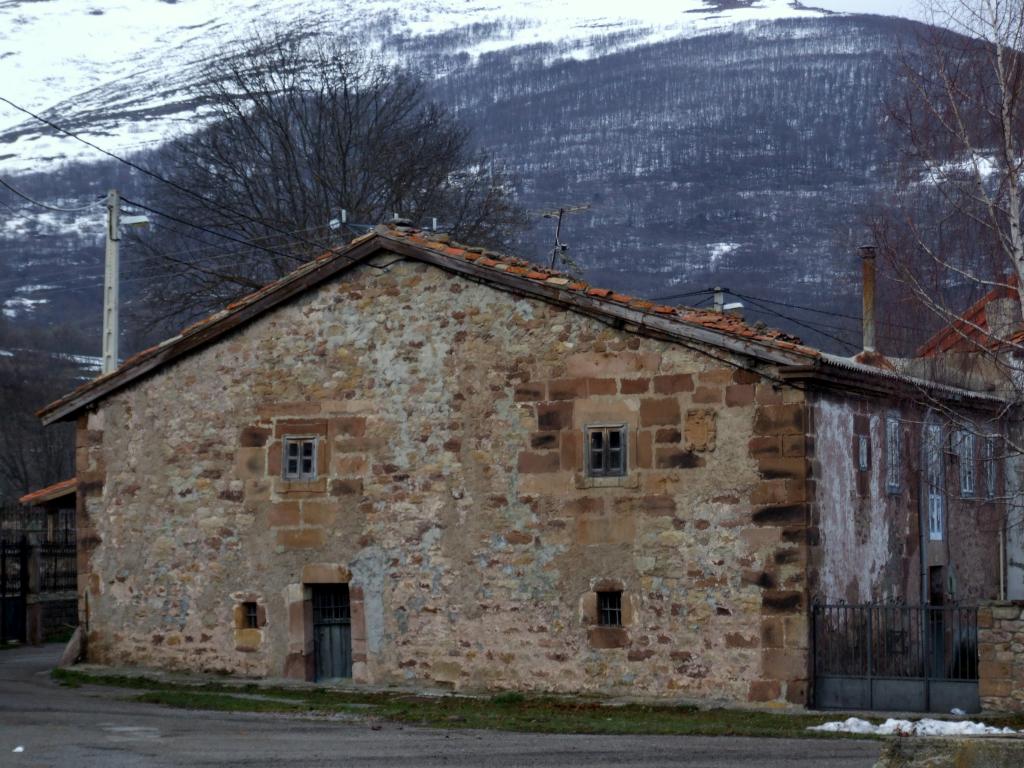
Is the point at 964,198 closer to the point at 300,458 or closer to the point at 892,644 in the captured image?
Result: the point at 892,644

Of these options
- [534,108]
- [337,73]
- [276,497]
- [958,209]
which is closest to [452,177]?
[337,73]

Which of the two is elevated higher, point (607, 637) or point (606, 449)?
point (606, 449)

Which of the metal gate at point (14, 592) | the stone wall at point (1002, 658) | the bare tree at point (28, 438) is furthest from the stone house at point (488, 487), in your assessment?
the bare tree at point (28, 438)

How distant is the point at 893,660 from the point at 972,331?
12.9ft

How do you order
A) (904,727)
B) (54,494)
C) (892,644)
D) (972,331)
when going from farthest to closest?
(54,494), (972,331), (892,644), (904,727)

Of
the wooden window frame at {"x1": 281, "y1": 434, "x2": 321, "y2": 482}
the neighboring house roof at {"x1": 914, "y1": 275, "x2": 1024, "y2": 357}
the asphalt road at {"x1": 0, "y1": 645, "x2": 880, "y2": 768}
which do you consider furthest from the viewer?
the wooden window frame at {"x1": 281, "y1": 434, "x2": 321, "y2": 482}

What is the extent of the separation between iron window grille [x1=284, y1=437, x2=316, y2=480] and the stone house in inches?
1.5

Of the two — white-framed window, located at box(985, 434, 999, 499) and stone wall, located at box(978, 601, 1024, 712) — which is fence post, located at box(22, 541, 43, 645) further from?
stone wall, located at box(978, 601, 1024, 712)

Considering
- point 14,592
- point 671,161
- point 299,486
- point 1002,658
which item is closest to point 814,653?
point 1002,658

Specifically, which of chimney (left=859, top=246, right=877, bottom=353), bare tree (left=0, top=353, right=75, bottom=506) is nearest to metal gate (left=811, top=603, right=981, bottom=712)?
chimney (left=859, top=246, right=877, bottom=353)

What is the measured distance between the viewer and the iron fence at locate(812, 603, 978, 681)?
18.0 m

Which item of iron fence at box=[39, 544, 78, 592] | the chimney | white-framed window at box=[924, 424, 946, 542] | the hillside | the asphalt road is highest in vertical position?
the hillside

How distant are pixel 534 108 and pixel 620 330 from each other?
5983 inches

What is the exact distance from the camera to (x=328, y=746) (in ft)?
49.9
